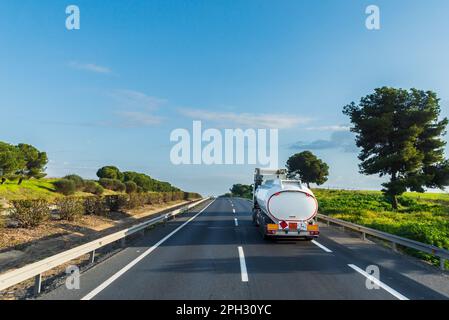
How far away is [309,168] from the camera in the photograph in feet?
270

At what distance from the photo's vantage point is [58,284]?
793 cm

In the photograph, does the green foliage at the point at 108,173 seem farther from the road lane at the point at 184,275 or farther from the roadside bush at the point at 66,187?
the road lane at the point at 184,275

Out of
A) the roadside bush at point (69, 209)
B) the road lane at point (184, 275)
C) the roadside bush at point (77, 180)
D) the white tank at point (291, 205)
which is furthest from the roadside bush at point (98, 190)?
the white tank at point (291, 205)

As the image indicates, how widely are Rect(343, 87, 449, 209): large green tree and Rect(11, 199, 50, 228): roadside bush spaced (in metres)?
26.8

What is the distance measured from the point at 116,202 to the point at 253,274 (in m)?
22.6

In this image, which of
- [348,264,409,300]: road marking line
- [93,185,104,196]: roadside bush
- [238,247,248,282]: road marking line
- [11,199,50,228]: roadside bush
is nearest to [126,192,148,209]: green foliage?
[11,199,50,228]: roadside bush

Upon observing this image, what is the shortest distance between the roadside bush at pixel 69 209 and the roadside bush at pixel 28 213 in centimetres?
242

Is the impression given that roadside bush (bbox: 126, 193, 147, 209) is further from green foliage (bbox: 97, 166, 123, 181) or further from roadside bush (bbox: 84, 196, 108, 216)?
green foliage (bbox: 97, 166, 123, 181)

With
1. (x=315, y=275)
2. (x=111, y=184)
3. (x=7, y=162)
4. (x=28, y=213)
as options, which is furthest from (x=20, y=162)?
(x=315, y=275)

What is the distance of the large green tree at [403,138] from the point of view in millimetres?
32094

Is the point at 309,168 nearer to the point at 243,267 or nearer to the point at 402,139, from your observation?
the point at 402,139
